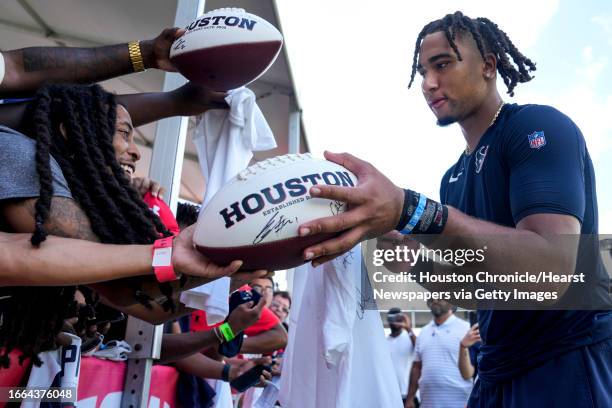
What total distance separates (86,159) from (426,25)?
1.56 meters

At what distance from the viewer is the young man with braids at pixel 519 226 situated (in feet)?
4.44

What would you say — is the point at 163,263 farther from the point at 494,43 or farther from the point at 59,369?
the point at 494,43

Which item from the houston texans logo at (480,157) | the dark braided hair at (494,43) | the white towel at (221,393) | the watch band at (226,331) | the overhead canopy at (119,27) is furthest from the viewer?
the overhead canopy at (119,27)

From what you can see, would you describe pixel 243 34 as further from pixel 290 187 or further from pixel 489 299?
pixel 489 299

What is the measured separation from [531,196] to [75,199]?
4.23 feet

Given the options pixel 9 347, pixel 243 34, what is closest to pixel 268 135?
pixel 243 34

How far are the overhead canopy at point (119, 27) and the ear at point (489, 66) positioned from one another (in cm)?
225

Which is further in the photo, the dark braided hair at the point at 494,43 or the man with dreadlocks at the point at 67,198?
the dark braided hair at the point at 494,43

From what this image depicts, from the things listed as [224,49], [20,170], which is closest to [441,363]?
[224,49]

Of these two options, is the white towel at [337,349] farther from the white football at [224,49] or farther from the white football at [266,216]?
the white football at [224,49]

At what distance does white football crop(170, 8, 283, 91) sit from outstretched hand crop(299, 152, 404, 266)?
3.03 feet

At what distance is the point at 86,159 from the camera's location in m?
1.55
